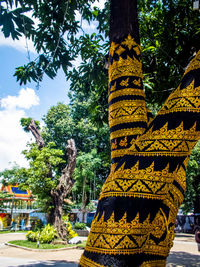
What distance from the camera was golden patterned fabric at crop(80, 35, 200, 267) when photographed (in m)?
0.97

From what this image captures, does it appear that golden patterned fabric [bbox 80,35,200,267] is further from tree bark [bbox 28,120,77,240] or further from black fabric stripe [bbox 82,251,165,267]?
tree bark [bbox 28,120,77,240]

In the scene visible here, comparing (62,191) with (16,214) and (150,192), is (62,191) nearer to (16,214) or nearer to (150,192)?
(150,192)

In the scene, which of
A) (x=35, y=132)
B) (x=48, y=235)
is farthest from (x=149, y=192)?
(x=35, y=132)

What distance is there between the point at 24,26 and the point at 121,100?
2121mm

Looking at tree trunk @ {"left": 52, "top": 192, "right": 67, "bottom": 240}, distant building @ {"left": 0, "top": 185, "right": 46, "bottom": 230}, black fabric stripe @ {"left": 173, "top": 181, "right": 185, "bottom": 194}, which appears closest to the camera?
black fabric stripe @ {"left": 173, "top": 181, "right": 185, "bottom": 194}

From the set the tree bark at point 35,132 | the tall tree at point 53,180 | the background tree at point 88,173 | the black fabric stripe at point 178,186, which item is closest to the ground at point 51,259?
the tall tree at point 53,180

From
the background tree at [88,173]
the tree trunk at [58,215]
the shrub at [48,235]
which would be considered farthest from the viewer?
the background tree at [88,173]

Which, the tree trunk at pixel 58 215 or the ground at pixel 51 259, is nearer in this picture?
the ground at pixel 51 259

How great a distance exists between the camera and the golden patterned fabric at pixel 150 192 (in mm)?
974

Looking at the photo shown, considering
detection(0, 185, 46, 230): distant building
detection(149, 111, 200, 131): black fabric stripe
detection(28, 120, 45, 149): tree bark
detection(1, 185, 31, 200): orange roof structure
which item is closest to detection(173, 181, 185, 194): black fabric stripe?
detection(149, 111, 200, 131): black fabric stripe

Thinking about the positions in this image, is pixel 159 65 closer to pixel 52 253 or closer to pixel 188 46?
pixel 188 46

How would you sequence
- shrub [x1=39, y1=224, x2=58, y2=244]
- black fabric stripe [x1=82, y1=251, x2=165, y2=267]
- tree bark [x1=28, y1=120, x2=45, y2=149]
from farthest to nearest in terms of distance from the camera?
tree bark [x1=28, y1=120, x2=45, y2=149]
shrub [x1=39, y1=224, x2=58, y2=244]
black fabric stripe [x1=82, y1=251, x2=165, y2=267]

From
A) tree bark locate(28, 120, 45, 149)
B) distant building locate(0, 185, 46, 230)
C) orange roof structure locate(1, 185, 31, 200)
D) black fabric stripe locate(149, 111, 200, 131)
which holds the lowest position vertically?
distant building locate(0, 185, 46, 230)

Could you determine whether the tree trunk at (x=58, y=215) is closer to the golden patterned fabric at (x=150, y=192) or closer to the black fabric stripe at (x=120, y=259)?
the golden patterned fabric at (x=150, y=192)
